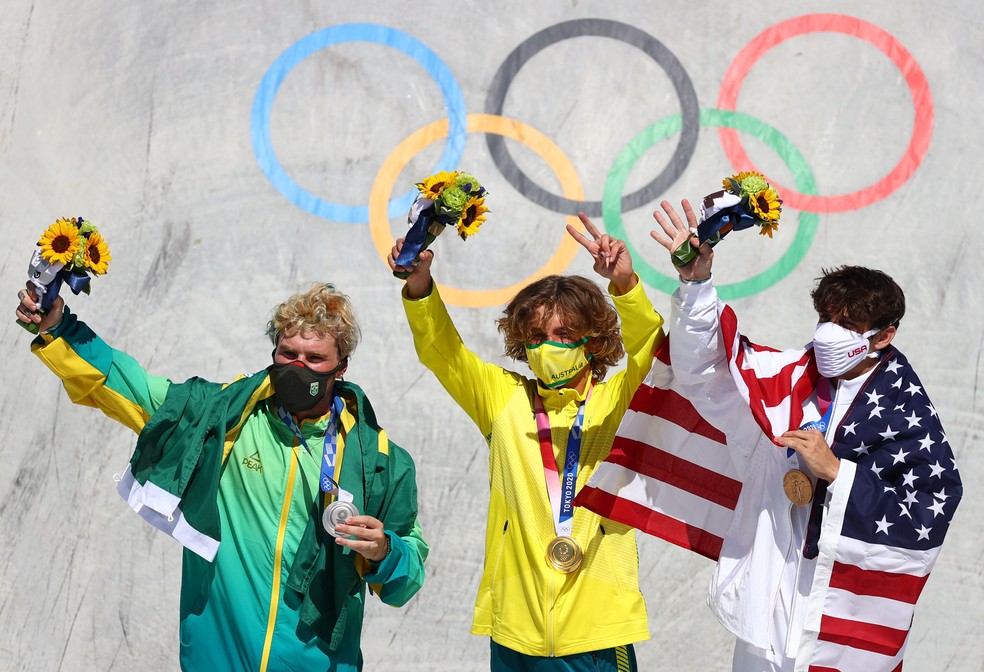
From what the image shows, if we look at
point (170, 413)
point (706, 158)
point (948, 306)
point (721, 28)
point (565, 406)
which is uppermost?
point (721, 28)

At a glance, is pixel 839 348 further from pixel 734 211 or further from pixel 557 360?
pixel 557 360

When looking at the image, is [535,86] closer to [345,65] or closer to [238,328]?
[345,65]

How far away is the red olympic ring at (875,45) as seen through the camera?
4.86 m

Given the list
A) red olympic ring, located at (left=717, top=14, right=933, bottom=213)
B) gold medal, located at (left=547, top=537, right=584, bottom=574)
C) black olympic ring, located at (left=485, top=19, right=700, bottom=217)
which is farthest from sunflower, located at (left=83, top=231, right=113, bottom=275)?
red olympic ring, located at (left=717, top=14, right=933, bottom=213)

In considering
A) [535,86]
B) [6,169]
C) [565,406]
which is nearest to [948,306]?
[535,86]

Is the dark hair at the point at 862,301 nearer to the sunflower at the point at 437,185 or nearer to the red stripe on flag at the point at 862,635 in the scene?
the red stripe on flag at the point at 862,635

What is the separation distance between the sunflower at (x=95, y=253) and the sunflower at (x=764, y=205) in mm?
1756

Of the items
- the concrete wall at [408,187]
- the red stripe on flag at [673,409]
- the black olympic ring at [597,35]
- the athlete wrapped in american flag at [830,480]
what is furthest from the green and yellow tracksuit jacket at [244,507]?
the black olympic ring at [597,35]

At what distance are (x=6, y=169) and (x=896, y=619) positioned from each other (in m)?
4.25

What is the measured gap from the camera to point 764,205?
2.85 metres

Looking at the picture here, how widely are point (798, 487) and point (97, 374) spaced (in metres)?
1.89

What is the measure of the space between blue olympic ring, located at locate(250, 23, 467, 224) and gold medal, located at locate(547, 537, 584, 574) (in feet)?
7.55

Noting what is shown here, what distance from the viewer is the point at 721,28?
4.95m

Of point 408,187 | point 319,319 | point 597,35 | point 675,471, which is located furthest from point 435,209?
point 597,35
